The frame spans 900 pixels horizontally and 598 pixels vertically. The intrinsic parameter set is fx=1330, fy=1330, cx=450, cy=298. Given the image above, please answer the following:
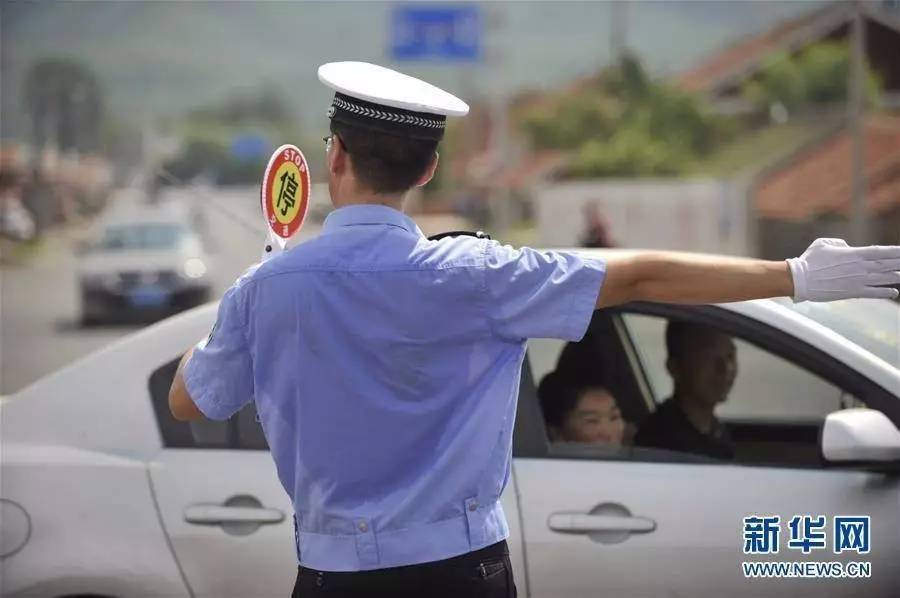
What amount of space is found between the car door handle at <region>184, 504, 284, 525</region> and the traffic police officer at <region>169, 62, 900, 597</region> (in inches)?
44.3

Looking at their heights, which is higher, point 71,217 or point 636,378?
point 636,378

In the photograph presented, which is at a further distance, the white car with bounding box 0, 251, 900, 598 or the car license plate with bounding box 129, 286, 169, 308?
the car license plate with bounding box 129, 286, 169, 308

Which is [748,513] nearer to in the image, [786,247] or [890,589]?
[890,589]

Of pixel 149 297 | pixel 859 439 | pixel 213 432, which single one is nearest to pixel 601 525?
pixel 859 439

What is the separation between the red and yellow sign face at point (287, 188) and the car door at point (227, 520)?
0.98 metres

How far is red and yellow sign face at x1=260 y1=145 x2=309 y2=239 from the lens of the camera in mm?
2375

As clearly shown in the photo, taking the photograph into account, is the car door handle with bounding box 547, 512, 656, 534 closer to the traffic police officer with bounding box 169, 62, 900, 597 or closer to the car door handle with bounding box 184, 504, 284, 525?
the car door handle with bounding box 184, 504, 284, 525

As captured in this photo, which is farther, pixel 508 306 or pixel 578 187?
pixel 578 187

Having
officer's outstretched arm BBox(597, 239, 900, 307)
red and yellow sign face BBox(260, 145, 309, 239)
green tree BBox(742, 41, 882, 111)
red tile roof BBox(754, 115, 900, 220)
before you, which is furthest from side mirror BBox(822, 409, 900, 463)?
green tree BBox(742, 41, 882, 111)

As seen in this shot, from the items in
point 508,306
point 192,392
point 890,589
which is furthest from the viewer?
point 890,589

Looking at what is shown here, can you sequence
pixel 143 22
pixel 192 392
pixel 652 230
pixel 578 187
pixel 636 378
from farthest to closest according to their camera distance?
pixel 143 22, pixel 578 187, pixel 652 230, pixel 636 378, pixel 192 392

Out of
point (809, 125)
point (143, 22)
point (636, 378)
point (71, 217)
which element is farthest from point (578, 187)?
point (143, 22)

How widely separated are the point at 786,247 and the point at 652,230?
368cm

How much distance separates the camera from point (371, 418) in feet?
6.49
